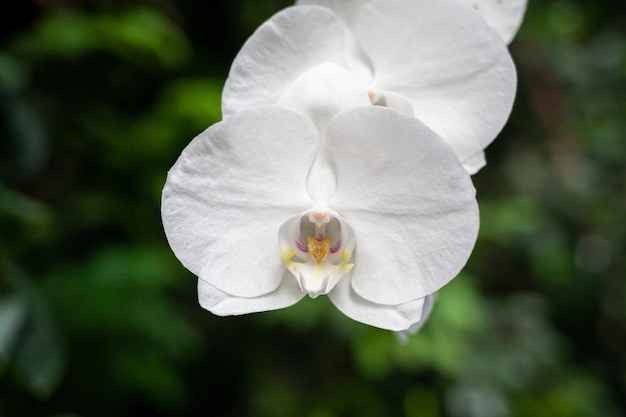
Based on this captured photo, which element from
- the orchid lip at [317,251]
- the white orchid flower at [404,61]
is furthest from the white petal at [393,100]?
the orchid lip at [317,251]

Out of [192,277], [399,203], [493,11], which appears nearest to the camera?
[399,203]

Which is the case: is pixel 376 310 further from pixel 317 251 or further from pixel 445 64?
pixel 445 64

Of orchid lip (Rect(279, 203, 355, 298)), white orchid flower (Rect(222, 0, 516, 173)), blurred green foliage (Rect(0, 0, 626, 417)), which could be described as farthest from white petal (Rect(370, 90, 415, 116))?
blurred green foliage (Rect(0, 0, 626, 417))

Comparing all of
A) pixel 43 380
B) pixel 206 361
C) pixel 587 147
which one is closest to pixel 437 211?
pixel 43 380

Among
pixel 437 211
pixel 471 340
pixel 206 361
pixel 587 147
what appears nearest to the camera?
pixel 437 211

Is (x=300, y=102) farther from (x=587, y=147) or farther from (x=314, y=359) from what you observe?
(x=587, y=147)

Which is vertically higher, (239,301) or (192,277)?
(239,301)

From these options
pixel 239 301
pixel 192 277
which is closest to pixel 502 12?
pixel 239 301
